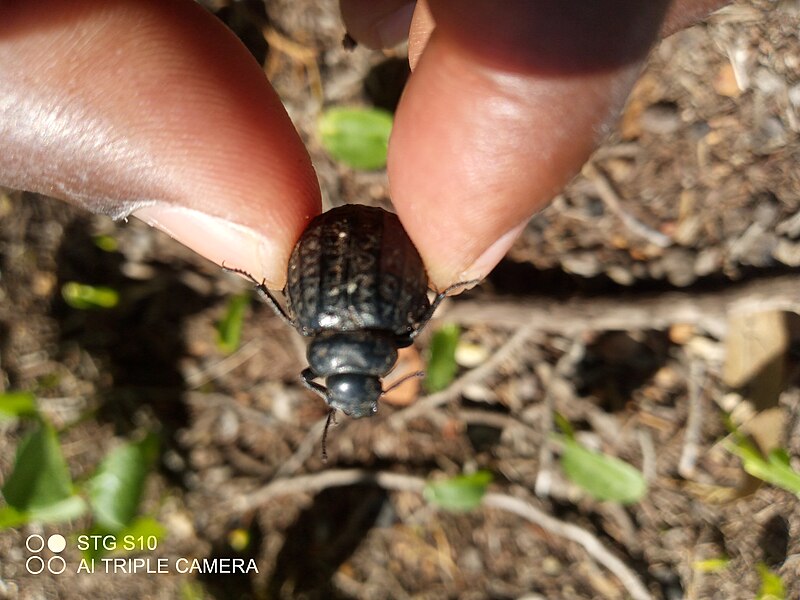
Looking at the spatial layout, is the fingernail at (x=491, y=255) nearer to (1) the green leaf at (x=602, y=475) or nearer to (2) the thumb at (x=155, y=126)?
(2) the thumb at (x=155, y=126)

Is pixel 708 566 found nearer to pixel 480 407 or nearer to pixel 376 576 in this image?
pixel 480 407

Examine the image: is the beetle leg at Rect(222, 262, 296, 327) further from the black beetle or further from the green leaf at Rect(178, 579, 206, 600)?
the green leaf at Rect(178, 579, 206, 600)

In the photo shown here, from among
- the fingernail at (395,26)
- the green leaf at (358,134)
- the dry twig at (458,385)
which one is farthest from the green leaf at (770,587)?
the fingernail at (395,26)

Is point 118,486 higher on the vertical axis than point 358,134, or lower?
lower

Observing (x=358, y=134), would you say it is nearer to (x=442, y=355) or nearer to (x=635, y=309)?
(x=442, y=355)

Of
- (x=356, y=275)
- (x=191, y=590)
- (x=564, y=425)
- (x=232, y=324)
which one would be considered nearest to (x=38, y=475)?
(x=191, y=590)
